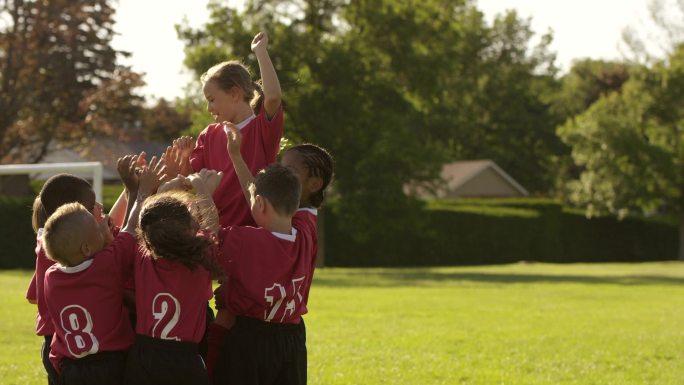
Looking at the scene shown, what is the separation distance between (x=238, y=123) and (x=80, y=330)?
1374 millimetres

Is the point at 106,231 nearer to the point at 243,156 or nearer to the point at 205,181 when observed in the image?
the point at 205,181

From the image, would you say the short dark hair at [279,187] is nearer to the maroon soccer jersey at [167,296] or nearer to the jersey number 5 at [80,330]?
the maroon soccer jersey at [167,296]

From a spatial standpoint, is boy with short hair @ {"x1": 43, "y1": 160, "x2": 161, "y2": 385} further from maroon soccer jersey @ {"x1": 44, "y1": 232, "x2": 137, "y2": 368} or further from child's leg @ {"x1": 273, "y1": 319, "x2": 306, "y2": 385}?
child's leg @ {"x1": 273, "y1": 319, "x2": 306, "y2": 385}

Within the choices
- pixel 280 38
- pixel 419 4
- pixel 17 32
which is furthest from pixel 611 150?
pixel 17 32

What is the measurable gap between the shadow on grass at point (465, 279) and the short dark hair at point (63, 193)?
20942mm

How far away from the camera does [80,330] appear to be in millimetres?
5191

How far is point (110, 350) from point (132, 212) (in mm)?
687

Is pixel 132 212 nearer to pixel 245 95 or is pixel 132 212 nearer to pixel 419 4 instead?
pixel 245 95

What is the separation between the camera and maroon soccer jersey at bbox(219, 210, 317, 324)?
5.33 meters

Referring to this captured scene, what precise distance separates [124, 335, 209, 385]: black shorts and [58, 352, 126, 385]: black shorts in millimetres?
79

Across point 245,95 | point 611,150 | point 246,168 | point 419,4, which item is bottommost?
→ point 246,168

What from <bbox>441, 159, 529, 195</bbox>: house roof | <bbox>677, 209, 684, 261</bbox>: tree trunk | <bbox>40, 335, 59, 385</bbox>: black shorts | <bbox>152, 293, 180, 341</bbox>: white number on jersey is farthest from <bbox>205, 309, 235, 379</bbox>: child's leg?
<bbox>441, 159, 529, 195</bbox>: house roof

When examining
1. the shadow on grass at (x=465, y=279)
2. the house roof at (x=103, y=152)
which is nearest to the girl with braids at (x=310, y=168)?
the shadow on grass at (x=465, y=279)

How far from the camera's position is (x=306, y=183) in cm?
575
